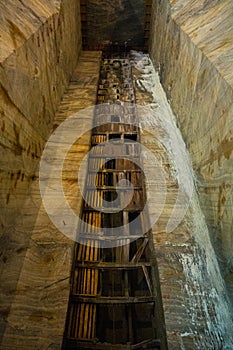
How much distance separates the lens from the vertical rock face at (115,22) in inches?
231

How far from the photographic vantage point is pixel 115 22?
6.18 meters

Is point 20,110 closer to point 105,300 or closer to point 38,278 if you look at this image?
point 38,278

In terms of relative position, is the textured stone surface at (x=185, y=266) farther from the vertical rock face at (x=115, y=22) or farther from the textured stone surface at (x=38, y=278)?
the vertical rock face at (x=115, y=22)

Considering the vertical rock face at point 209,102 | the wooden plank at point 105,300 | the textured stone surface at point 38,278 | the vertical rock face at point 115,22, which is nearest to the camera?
the textured stone surface at point 38,278

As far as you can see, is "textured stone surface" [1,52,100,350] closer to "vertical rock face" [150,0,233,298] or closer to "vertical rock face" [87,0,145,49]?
"vertical rock face" [150,0,233,298]

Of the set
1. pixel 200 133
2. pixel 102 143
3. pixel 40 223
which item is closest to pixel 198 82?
pixel 200 133

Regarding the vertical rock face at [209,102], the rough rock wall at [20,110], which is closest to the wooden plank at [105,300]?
the rough rock wall at [20,110]

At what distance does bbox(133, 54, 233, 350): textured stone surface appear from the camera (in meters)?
1.73

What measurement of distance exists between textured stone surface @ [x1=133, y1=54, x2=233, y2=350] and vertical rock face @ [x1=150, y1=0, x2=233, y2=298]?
5.9 inches

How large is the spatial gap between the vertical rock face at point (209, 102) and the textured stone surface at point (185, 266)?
151 millimetres

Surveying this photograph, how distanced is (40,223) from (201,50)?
226cm

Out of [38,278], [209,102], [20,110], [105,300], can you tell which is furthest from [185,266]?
[20,110]

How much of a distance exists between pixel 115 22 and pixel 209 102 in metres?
5.07

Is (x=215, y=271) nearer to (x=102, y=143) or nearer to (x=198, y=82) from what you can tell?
(x=198, y=82)
